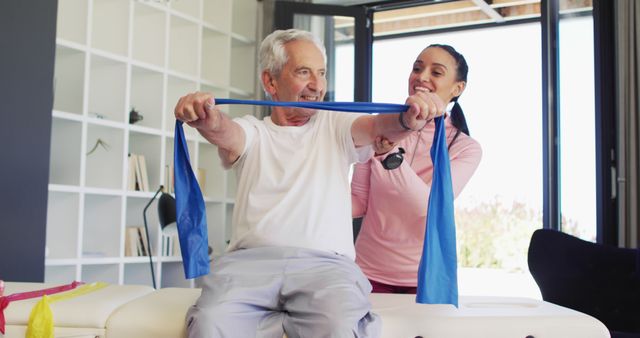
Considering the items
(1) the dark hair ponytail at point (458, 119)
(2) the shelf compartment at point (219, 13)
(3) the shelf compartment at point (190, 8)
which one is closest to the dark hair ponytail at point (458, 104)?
(1) the dark hair ponytail at point (458, 119)

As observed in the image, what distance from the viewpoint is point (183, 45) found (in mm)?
5270

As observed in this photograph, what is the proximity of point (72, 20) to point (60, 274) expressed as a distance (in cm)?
149

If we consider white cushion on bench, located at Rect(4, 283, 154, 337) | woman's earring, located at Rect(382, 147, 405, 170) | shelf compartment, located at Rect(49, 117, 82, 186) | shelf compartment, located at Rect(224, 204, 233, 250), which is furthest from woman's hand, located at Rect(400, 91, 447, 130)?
shelf compartment, located at Rect(224, 204, 233, 250)

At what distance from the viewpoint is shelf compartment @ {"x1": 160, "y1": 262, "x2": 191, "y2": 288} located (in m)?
5.20

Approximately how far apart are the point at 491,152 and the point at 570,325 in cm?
725

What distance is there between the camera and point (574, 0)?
493 cm

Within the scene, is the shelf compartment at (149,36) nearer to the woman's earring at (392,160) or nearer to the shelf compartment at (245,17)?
the shelf compartment at (245,17)

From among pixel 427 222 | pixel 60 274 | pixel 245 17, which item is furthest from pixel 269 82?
pixel 245 17

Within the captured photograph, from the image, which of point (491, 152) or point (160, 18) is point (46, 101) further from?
point (491, 152)

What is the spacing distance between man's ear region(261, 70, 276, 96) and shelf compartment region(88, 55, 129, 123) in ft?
8.64

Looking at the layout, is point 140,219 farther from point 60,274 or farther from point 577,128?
point 577,128

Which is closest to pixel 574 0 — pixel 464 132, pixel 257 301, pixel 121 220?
pixel 464 132

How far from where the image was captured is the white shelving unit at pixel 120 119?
422 cm

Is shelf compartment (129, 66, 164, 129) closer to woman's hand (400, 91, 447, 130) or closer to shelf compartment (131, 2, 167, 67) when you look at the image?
shelf compartment (131, 2, 167, 67)
